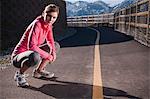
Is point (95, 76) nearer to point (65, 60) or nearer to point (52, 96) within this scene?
point (52, 96)

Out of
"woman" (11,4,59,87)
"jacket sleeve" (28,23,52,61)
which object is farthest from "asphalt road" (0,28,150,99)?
"jacket sleeve" (28,23,52,61)

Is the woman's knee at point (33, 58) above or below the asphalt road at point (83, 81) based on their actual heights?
above

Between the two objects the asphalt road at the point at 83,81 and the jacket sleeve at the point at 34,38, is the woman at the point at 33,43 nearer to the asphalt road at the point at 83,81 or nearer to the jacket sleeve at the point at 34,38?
the jacket sleeve at the point at 34,38

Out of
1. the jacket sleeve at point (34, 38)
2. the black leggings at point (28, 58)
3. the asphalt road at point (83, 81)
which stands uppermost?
the jacket sleeve at point (34, 38)

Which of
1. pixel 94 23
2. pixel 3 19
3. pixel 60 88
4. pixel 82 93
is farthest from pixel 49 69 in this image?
pixel 94 23

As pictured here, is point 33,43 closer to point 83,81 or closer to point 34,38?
point 34,38

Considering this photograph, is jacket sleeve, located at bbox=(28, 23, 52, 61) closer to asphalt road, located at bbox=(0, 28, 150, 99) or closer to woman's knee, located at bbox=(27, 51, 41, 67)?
woman's knee, located at bbox=(27, 51, 41, 67)

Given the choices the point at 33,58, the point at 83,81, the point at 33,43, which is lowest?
the point at 83,81

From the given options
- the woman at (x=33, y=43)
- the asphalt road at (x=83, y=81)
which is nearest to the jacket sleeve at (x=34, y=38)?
the woman at (x=33, y=43)

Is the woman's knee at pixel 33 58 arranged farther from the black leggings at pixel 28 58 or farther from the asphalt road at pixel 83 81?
the asphalt road at pixel 83 81

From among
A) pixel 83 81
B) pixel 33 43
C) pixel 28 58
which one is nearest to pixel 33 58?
pixel 28 58

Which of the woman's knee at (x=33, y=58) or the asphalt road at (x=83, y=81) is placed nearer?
the asphalt road at (x=83, y=81)

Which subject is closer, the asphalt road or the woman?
the asphalt road

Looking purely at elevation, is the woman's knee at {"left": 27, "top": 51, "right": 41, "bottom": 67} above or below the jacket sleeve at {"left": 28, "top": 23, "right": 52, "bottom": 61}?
below
